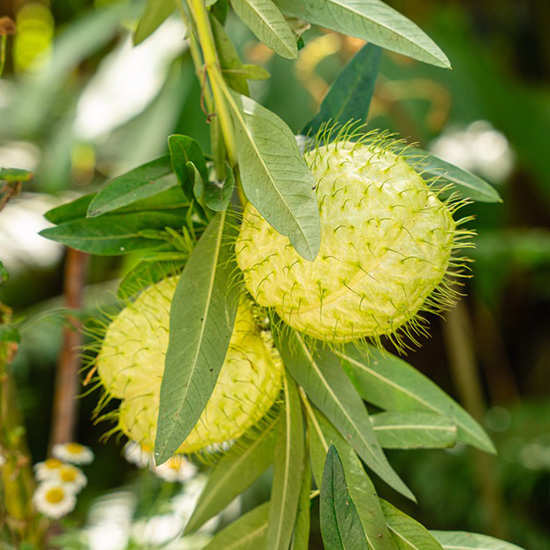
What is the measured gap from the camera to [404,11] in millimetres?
2578

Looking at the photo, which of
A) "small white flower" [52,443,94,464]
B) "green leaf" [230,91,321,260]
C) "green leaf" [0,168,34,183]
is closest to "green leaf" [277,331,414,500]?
"green leaf" [230,91,321,260]

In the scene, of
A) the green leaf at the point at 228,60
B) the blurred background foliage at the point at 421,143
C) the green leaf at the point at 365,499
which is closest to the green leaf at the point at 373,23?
the green leaf at the point at 228,60

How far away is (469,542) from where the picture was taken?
456 millimetres

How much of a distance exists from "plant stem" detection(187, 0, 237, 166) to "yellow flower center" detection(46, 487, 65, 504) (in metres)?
0.51

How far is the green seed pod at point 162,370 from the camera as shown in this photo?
45cm

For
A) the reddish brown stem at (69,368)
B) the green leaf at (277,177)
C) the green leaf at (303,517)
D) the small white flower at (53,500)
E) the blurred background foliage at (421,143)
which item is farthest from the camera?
the blurred background foliage at (421,143)

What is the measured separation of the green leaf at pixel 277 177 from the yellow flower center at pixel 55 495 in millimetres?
531

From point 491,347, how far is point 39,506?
99.7 inches

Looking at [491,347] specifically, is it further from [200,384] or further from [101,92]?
[200,384]

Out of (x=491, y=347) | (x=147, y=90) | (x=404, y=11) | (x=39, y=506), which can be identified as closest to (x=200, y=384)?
(x=39, y=506)

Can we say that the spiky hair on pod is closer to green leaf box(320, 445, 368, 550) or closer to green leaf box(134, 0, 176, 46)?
green leaf box(320, 445, 368, 550)

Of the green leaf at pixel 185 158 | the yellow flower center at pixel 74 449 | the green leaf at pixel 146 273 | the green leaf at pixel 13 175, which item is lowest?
the yellow flower center at pixel 74 449

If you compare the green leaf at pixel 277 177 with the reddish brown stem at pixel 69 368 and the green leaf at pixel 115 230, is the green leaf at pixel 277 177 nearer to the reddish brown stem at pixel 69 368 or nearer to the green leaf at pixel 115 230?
the green leaf at pixel 115 230

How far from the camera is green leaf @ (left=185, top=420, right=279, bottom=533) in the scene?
1.68ft
